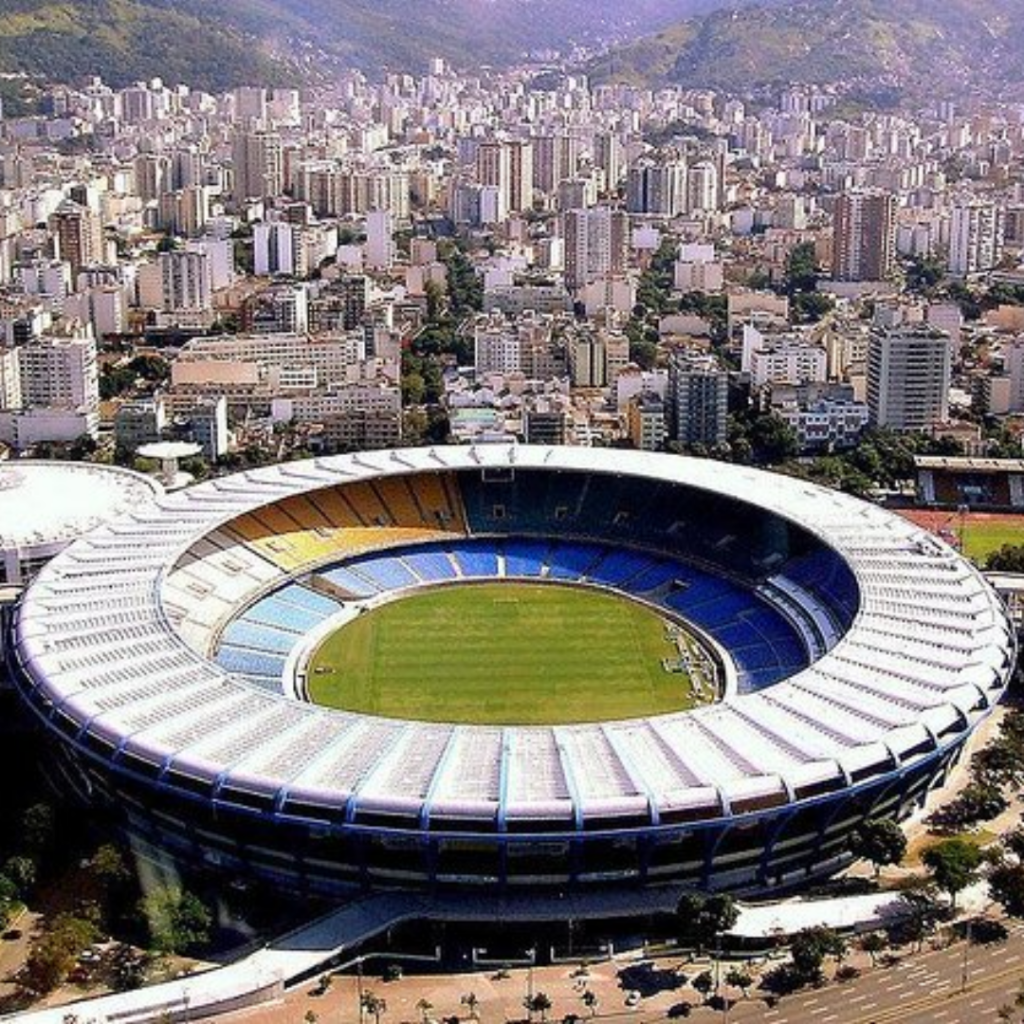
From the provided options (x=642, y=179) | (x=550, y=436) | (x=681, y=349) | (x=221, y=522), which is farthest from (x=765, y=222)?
(x=221, y=522)

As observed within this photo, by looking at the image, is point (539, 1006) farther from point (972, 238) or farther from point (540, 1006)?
point (972, 238)

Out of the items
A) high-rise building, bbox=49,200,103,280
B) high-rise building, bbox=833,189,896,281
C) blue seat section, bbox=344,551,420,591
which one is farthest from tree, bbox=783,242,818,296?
blue seat section, bbox=344,551,420,591

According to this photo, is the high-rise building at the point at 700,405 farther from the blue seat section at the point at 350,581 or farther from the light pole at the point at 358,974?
the light pole at the point at 358,974

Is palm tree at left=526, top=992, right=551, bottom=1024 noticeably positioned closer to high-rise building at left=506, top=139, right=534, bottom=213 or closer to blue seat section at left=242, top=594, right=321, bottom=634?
blue seat section at left=242, top=594, right=321, bottom=634

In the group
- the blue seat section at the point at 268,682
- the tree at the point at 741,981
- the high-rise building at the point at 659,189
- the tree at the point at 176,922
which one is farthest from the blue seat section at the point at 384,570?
the high-rise building at the point at 659,189

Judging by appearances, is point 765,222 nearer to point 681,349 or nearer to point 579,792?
point 681,349

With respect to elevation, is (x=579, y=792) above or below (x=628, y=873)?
above
